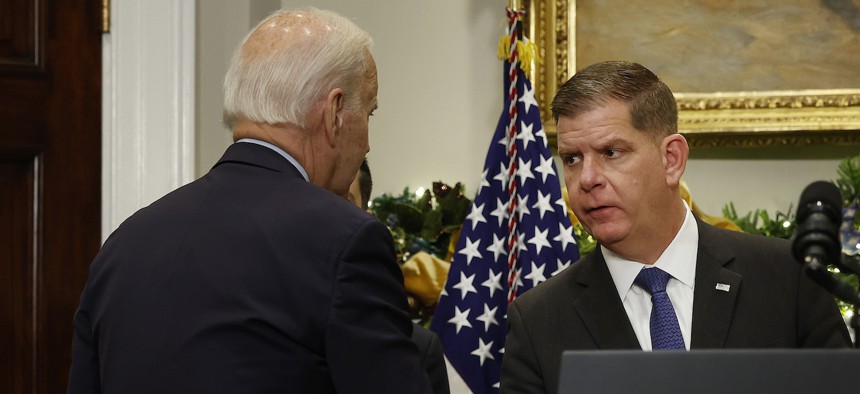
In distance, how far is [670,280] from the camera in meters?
2.35

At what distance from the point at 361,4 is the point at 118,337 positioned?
11.1 feet

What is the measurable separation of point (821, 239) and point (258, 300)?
0.86 m

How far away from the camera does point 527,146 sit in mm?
4219

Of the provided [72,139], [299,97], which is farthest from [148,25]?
[299,97]

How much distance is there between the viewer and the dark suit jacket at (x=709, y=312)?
7.41 ft

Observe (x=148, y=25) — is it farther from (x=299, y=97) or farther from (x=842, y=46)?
(x=842, y=46)

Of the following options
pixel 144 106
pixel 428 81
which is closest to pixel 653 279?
pixel 144 106

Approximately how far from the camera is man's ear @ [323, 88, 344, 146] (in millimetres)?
1878

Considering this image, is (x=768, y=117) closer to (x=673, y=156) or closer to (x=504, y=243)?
(x=504, y=243)

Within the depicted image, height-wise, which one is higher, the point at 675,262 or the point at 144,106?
the point at 144,106

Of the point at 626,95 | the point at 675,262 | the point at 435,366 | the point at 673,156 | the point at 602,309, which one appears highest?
the point at 626,95

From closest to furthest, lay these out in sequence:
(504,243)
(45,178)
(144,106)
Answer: (45,178) < (144,106) < (504,243)

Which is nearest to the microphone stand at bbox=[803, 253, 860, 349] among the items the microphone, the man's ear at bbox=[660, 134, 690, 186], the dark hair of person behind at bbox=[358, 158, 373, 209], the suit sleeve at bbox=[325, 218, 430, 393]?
the microphone

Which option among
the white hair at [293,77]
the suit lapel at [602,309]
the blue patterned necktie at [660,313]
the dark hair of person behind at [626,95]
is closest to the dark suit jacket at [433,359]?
the suit lapel at [602,309]
